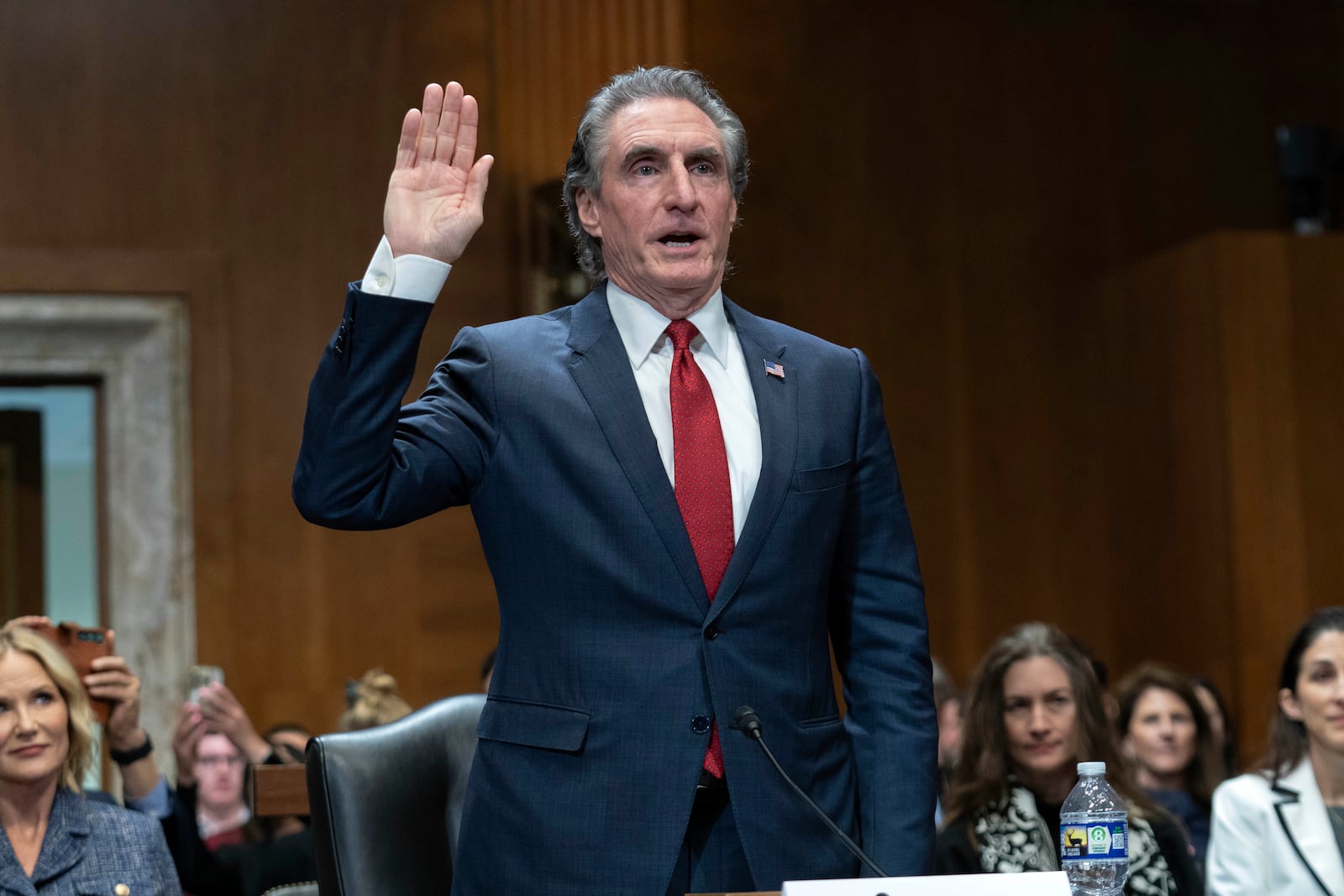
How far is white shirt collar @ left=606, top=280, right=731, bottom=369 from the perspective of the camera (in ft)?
6.19

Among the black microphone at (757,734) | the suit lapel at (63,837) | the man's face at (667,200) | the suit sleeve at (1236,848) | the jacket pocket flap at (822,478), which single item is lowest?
the suit sleeve at (1236,848)

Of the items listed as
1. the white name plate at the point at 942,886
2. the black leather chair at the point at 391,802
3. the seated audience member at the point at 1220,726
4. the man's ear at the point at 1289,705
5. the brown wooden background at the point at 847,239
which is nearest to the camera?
the white name plate at the point at 942,886

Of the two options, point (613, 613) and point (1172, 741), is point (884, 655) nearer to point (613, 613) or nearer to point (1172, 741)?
point (613, 613)

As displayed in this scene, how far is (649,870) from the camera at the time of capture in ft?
5.48

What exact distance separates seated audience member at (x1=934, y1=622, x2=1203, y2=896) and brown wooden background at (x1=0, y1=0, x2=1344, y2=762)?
7.59 ft

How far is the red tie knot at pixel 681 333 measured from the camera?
1.89 metres

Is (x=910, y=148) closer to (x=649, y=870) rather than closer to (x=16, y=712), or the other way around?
(x=16, y=712)

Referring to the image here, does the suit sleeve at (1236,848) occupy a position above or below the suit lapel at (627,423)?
below

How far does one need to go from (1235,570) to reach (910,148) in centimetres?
197

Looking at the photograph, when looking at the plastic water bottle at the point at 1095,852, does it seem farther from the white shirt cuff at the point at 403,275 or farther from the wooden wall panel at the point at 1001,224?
the wooden wall panel at the point at 1001,224

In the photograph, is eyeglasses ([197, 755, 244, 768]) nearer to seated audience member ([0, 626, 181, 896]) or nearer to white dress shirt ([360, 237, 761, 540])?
seated audience member ([0, 626, 181, 896])

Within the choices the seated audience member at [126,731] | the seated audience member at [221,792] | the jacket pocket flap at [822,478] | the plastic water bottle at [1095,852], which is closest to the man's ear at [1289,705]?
the plastic water bottle at [1095,852]

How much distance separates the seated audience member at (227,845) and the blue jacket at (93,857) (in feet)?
1.00

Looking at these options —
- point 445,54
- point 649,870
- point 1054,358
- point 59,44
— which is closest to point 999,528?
point 1054,358
